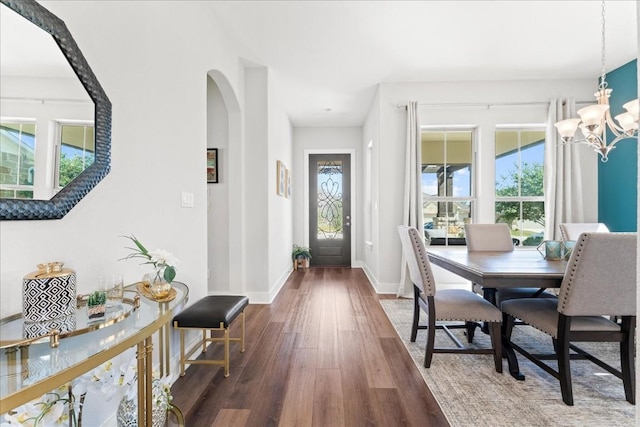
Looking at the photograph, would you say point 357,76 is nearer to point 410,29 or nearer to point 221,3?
point 410,29

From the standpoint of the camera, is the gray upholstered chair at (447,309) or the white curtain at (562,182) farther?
the white curtain at (562,182)

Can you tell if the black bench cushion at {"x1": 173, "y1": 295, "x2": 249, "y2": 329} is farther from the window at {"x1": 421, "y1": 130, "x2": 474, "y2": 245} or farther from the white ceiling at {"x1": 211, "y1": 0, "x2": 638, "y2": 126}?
the window at {"x1": 421, "y1": 130, "x2": 474, "y2": 245}

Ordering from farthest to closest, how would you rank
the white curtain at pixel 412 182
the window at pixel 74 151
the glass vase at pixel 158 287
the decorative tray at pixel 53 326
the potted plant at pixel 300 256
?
the potted plant at pixel 300 256
the white curtain at pixel 412 182
the glass vase at pixel 158 287
the window at pixel 74 151
the decorative tray at pixel 53 326

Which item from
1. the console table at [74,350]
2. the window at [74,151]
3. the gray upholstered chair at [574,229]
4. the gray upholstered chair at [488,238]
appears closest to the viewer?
the console table at [74,350]

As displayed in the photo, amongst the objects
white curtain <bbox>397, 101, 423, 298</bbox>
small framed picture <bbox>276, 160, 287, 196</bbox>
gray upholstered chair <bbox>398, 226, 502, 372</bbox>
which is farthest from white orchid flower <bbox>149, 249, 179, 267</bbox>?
white curtain <bbox>397, 101, 423, 298</bbox>

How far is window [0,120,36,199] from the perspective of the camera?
36.7 inches

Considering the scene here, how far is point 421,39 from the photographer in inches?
125

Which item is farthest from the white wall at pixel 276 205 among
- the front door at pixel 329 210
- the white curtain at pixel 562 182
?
the white curtain at pixel 562 182

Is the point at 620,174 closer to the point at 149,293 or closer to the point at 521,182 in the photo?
the point at 521,182

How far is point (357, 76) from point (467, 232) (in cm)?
245

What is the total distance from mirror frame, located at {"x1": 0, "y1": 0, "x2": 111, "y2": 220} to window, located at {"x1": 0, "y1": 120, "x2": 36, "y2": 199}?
0.12 feet

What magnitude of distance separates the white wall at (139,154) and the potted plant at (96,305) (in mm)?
224

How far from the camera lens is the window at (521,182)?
4195 millimetres

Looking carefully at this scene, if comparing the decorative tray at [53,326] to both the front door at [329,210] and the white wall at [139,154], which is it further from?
the front door at [329,210]
